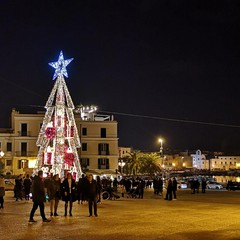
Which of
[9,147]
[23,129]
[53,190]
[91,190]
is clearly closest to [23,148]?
[9,147]

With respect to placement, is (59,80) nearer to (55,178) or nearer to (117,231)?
(55,178)

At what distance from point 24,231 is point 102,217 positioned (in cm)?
466

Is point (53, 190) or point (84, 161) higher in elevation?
point (84, 161)

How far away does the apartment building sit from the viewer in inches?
2776

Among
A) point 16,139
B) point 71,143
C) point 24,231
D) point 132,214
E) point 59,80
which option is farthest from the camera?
point 16,139

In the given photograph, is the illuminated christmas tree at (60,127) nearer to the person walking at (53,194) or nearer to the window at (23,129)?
the person walking at (53,194)

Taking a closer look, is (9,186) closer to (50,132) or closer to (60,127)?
(50,132)

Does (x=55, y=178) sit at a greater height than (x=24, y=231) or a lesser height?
greater

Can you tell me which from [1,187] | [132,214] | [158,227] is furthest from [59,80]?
[158,227]

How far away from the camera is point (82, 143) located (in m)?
73.8

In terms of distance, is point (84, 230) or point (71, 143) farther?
point (71, 143)

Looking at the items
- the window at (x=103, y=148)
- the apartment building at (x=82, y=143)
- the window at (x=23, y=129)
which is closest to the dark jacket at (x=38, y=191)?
the apartment building at (x=82, y=143)

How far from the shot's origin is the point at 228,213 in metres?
20.4

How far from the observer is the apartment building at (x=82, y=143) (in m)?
70.5
